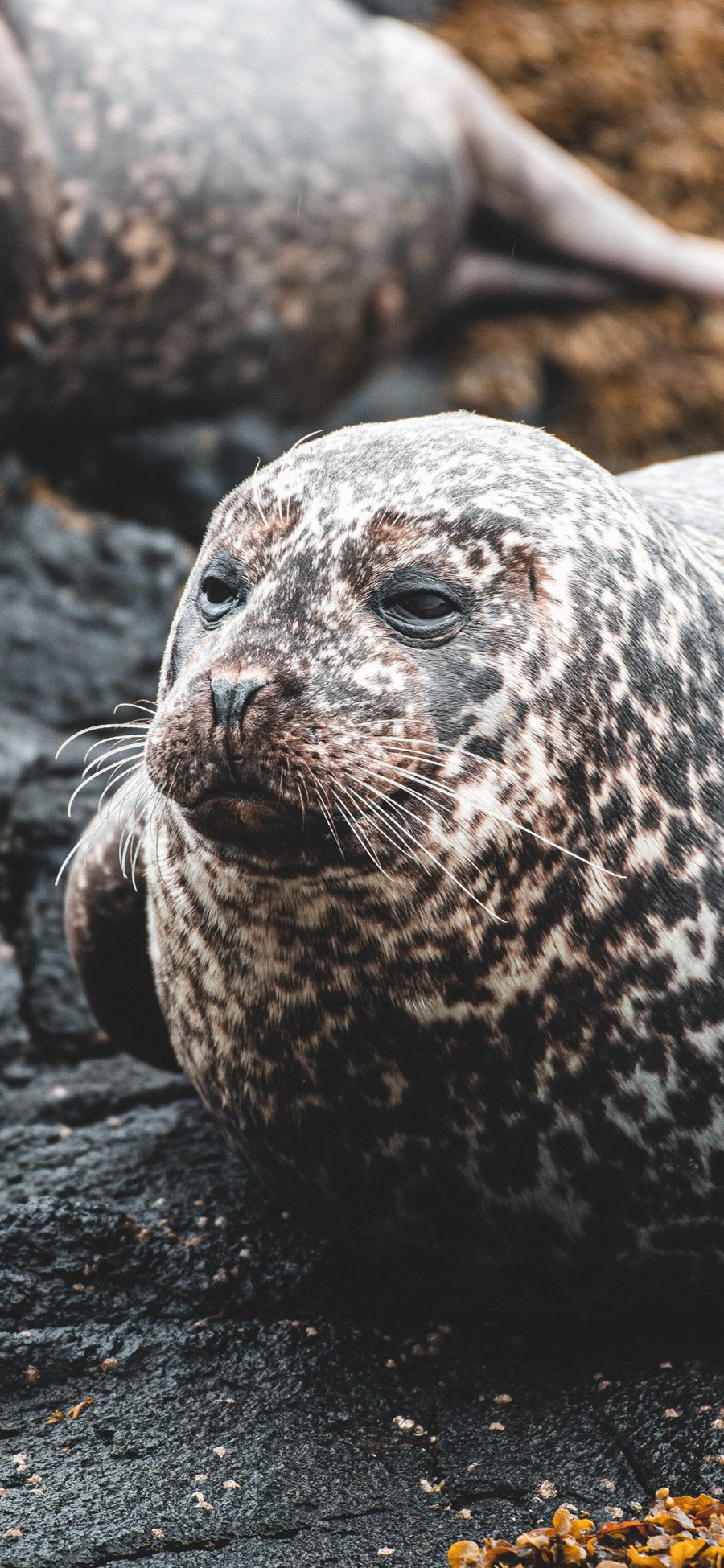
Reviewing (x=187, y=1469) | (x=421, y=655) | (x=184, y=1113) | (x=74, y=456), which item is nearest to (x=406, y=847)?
(x=421, y=655)

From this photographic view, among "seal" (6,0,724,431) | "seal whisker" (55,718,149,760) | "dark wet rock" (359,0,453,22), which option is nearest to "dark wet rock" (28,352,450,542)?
"seal" (6,0,724,431)

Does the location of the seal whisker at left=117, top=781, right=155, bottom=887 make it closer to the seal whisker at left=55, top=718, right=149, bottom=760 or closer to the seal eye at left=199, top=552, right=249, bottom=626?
the seal whisker at left=55, top=718, right=149, bottom=760

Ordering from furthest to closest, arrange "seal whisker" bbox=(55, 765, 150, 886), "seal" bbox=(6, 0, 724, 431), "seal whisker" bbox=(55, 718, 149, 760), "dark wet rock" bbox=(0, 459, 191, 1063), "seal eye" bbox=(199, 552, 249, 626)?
"seal" bbox=(6, 0, 724, 431) → "dark wet rock" bbox=(0, 459, 191, 1063) → "seal whisker" bbox=(55, 765, 150, 886) → "seal whisker" bbox=(55, 718, 149, 760) → "seal eye" bbox=(199, 552, 249, 626)

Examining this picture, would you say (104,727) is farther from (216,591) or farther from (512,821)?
(512,821)

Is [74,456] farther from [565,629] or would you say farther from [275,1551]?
[275,1551]

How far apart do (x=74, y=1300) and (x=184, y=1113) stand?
735 mm

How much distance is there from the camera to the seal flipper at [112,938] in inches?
152

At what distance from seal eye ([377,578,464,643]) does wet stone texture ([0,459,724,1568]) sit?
122cm

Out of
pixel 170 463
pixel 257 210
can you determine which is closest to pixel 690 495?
pixel 170 463

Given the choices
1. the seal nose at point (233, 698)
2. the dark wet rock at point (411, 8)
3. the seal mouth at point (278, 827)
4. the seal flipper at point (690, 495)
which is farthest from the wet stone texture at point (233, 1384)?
the dark wet rock at point (411, 8)

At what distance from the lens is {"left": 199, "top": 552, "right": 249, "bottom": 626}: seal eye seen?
10.1ft

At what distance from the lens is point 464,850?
9.49 ft

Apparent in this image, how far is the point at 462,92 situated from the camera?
767 centimetres

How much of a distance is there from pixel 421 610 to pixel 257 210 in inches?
170
